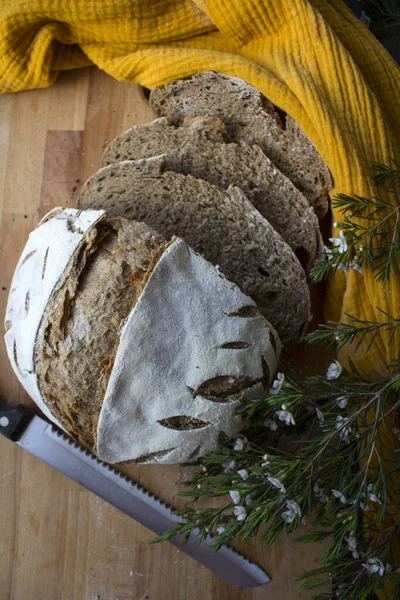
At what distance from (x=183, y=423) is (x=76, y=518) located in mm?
710

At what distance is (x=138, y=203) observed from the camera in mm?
1890

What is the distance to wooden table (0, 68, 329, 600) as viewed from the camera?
6.90ft

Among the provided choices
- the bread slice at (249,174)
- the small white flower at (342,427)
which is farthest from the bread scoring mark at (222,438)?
the bread slice at (249,174)

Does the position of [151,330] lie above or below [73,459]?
above

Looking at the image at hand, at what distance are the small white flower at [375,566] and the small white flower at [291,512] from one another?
0.25m

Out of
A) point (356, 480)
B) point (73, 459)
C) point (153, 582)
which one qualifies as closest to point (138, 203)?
point (73, 459)

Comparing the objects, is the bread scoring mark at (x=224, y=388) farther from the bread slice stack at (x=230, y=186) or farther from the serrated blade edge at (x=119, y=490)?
the serrated blade edge at (x=119, y=490)

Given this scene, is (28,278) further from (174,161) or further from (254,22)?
(254,22)

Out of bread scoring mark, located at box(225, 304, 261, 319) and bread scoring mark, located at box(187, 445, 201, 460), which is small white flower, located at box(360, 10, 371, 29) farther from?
bread scoring mark, located at box(187, 445, 201, 460)

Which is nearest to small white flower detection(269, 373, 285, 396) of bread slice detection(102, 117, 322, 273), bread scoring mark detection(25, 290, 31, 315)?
bread slice detection(102, 117, 322, 273)

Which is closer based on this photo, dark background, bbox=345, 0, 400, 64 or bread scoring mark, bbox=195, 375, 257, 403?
bread scoring mark, bbox=195, 375, 257, 403

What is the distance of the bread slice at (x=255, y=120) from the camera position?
206 centimetres

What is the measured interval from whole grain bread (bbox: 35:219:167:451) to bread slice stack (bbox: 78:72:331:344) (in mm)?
208

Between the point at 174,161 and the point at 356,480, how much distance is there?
44.9 inches
